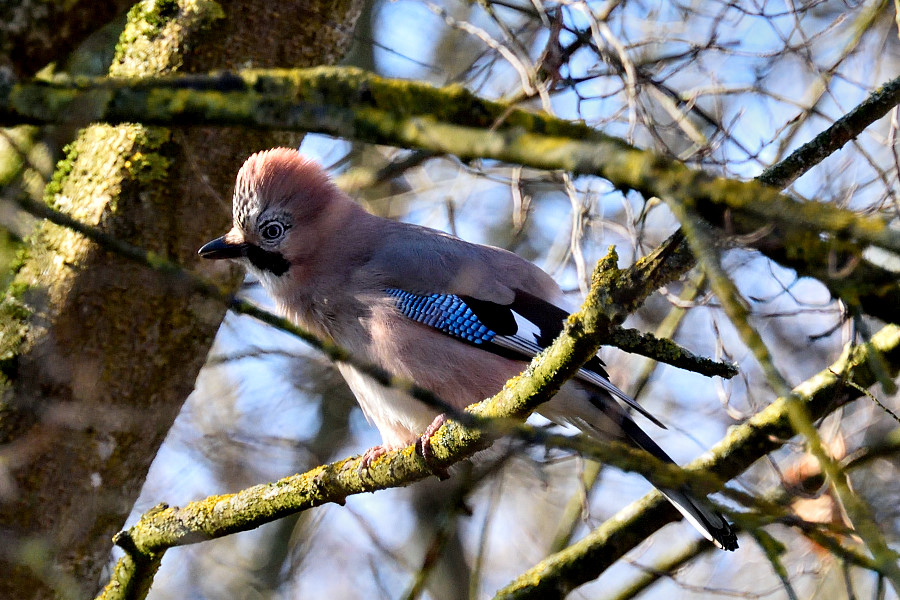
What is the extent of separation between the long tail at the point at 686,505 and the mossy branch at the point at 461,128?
7.64 feet

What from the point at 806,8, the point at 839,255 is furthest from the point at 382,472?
the point at 806,8

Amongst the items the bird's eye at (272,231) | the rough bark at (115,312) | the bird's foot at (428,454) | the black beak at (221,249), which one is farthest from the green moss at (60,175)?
the bird's foot at (428,454)

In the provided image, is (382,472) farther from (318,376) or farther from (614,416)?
(318,376)

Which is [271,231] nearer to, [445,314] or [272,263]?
[272,263]

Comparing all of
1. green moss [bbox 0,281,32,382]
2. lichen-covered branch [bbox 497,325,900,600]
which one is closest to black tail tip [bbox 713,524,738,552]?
lichen-covered branch [bbox 497,325,900,600]

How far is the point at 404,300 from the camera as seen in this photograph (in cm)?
484

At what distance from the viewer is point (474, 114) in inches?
79.3

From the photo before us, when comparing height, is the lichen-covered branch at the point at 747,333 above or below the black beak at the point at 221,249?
below

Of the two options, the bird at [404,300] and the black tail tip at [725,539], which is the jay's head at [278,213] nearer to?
the bird at [404,300]

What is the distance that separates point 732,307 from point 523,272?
3286 mm

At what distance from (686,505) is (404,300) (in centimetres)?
172

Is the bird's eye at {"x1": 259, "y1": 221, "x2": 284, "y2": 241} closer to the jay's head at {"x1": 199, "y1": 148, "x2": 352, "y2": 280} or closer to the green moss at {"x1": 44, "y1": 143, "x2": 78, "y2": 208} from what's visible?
the jay's head at {"x1": 199, "y1": 148, "x2": 352, "y2": 280}

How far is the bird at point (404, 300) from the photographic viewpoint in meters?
4.71

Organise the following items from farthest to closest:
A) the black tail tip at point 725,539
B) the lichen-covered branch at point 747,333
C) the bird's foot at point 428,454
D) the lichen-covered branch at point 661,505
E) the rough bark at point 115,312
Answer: the black tail tip at point 725,539 → the rough bark at point 115,312 → the lichen-covered branch at point 661,505 → the bird's foot at point 428,454 → the lichen-covered branch at point 747,333
